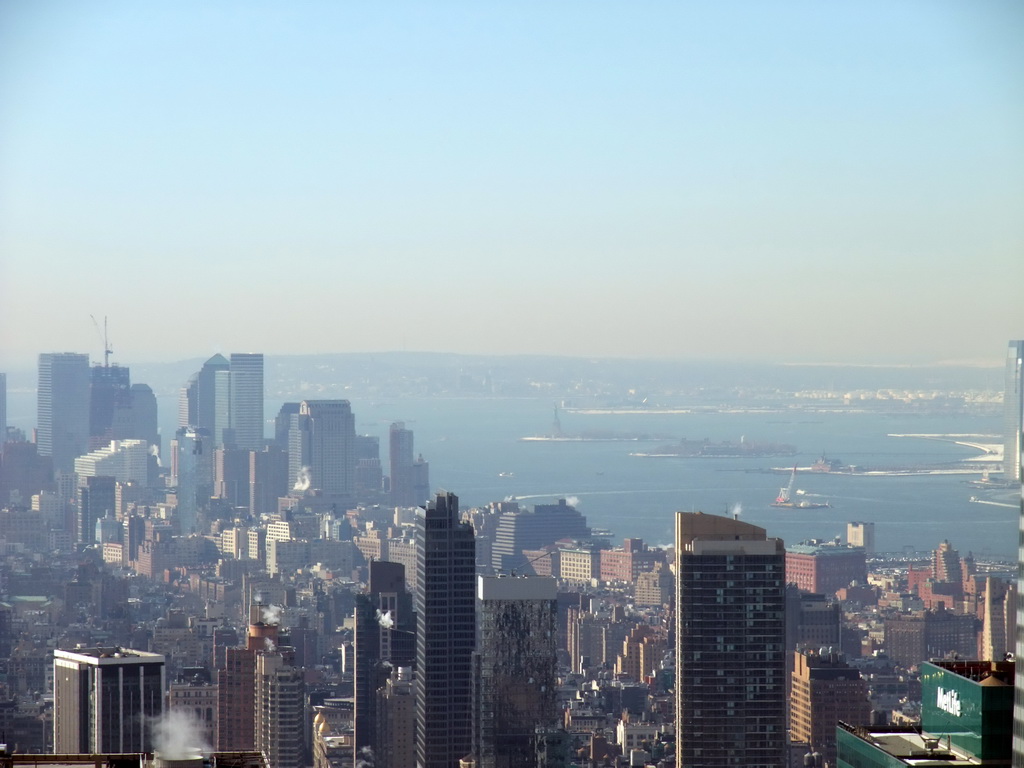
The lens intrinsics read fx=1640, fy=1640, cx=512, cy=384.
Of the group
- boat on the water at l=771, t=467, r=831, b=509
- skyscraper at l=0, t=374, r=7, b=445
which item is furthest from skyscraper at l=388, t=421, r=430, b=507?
skyscraper at l=0, t=374, r=7, b=445

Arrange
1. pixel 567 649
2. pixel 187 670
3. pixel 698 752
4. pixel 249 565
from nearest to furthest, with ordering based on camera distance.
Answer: pixel 698 752, pixel 187 670, pixel 567 649, pixel 249 565

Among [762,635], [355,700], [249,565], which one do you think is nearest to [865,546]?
[249,565]

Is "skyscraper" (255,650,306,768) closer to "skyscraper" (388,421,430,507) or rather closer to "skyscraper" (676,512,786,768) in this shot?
"skyscraper" (676,512,786,768)

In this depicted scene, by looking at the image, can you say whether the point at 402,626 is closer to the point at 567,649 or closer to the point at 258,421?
the point at 567,649

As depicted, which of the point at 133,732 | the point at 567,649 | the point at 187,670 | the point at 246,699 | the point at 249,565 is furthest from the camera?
the point at 249,565

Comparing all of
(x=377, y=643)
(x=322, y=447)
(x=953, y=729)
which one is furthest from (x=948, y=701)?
(x=322, y=447)
